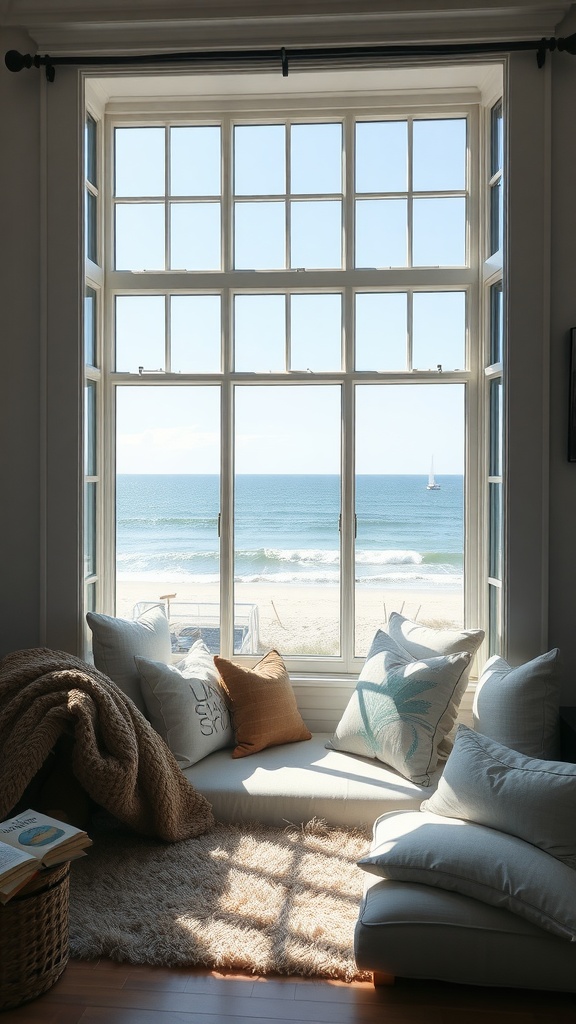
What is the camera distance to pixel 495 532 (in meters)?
3.44

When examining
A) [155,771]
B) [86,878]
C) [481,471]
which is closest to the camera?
[86,878]

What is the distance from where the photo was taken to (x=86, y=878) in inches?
101

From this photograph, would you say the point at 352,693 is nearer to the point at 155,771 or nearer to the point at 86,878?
the point at 155,771

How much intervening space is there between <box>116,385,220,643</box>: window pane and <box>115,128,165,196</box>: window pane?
97 centimetres

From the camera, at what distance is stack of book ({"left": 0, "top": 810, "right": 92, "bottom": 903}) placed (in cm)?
194

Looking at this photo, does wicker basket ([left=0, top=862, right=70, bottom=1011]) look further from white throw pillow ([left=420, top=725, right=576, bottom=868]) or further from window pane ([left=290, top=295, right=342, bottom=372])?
window pane ([left=290, top=295, right=342, bottom=372])

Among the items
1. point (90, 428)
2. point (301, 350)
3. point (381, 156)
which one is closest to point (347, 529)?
point (301, 350)

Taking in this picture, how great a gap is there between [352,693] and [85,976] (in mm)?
1683

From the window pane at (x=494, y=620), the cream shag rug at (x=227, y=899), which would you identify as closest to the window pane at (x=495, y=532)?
the window pane at (x=494, y=620)

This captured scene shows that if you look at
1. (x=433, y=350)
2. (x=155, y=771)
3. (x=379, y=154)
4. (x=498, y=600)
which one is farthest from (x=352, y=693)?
(x=379, y=154)

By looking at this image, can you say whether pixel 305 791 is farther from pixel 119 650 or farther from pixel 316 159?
pixel 316 159

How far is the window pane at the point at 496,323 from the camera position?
338 cm

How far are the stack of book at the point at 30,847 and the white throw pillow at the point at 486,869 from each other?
856 millimetres

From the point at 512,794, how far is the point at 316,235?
8.66ft
